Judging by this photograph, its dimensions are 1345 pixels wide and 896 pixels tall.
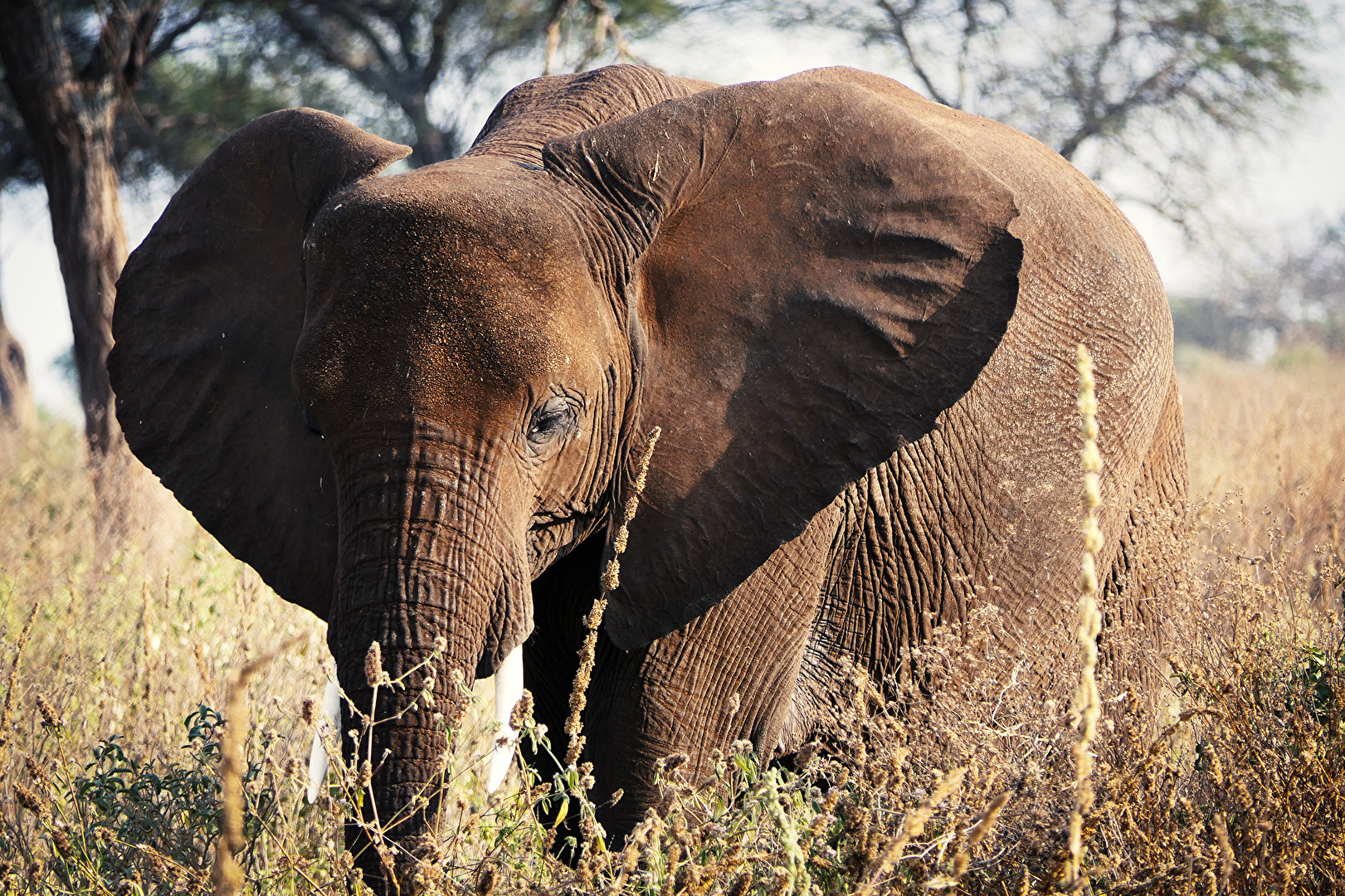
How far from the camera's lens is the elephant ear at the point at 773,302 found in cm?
282

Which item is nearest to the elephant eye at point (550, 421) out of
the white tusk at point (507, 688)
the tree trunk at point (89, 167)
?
the white tusk at point (507, 688)

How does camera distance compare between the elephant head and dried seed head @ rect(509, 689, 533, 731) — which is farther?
the elephant head

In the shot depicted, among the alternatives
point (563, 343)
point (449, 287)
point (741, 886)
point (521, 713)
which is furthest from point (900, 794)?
point (449, 287)

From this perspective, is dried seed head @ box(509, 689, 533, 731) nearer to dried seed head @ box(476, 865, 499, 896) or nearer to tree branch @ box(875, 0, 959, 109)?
dried seed head @ box(476, 865, 499, 896)

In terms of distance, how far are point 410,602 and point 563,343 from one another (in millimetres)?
580

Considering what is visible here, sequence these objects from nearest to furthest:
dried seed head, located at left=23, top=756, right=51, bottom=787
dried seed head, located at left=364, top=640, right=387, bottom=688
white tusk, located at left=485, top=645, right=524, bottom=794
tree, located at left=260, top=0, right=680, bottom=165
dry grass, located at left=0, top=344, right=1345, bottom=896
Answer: dried seed head, located at left=364, top=640, right=387, bottom=688 → dry grass, located at left=0, top=344, right=1345, bottom=896 → dried seed head, located at left=23, top=756, right=51, bottom=787 → white tusk, located at left=485, top=645, right=524, bottom=794 → tree, located at left=260, top=0, right=680, bottom=165

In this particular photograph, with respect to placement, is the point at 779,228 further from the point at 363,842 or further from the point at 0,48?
the point at 0,48

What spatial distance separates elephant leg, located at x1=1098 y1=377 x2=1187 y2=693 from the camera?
3.27 m

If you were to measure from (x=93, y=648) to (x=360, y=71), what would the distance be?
1149cm

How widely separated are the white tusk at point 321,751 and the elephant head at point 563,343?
0.41 ft

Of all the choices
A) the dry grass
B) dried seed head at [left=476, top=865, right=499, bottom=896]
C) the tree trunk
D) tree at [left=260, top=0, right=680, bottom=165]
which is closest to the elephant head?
the dry grass

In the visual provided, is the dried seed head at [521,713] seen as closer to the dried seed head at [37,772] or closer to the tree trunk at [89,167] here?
the dried seed head at [37,772]

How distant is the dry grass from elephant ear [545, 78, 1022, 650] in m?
0.47

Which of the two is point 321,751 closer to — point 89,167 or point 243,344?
point 243,344
